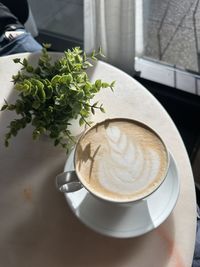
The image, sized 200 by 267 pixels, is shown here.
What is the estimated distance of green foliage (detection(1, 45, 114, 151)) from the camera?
0.59 meters

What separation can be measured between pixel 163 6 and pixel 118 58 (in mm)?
262

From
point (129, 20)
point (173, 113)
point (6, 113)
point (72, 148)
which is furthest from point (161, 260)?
point (173, 113)

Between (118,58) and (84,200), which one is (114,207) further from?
(118,58)

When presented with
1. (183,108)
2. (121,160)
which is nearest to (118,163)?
(121,160)

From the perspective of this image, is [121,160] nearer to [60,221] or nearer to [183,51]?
[60,221]

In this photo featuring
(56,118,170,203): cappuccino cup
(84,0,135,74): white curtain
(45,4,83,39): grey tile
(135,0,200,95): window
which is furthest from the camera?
(45,4,83,39): grey tile

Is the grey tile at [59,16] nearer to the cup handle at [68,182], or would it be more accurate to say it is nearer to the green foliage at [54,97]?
the green foliage at [54,97]

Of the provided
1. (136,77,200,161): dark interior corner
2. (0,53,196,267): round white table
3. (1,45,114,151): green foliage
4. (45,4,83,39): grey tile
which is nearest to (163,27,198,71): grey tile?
(136,77,200,161): dark interior corner

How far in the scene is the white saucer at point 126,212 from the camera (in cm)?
59

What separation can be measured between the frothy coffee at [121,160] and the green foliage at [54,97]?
0.16ft

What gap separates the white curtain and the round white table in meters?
0.52

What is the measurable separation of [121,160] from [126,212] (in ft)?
0.31

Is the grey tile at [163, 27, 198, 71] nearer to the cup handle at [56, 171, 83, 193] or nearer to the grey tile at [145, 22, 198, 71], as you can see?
the grey tile at [145, 22, 198, 71]

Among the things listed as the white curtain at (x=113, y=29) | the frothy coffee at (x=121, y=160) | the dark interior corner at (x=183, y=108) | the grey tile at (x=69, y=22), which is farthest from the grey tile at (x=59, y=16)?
the frothy coffee at (x=121, y=160)
